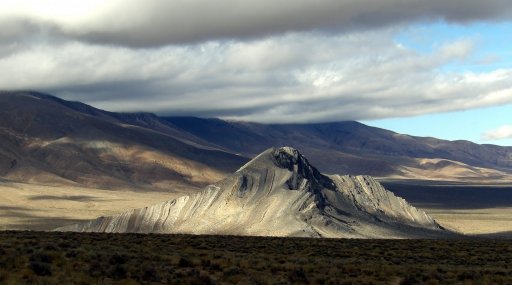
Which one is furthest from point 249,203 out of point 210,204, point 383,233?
point 383,233

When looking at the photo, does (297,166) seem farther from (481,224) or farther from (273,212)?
(481,224)

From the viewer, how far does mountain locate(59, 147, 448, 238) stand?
100 m

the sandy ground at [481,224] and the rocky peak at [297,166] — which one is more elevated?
the rocky peak at [297,166]

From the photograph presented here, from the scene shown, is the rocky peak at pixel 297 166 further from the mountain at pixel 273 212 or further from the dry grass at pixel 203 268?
the dry grass at pixel 203 268

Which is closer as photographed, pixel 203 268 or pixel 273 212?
pixel 203 268

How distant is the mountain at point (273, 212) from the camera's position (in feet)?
328

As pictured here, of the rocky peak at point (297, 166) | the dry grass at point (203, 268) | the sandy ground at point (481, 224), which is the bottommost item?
the sandy ground at point (481, 224)

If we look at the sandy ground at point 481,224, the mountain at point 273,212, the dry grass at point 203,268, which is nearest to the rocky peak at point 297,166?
the mountain at point 273,212

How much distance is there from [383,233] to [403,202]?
31.7 m

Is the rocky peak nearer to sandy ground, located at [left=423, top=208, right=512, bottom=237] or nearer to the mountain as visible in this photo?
the mountain

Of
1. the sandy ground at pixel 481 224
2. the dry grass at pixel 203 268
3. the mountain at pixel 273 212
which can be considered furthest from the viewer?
the sandy ground at pixel 481 224

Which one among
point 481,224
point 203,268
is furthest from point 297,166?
point 203,268

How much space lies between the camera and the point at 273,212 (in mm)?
104062

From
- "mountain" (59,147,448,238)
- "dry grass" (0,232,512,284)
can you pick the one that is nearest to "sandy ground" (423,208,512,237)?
"mountain" (59,147,448,238)
